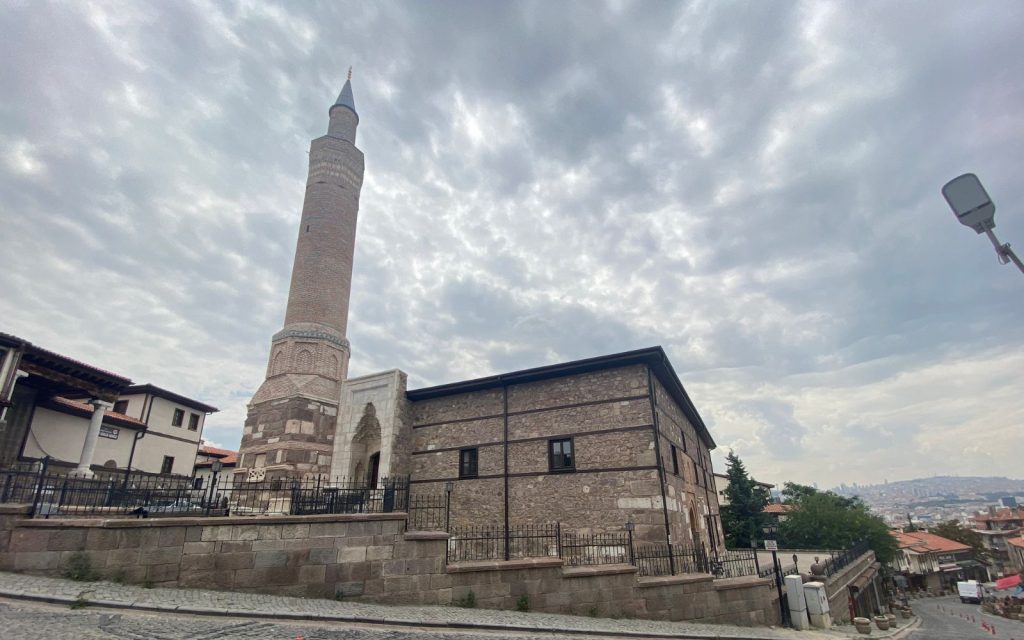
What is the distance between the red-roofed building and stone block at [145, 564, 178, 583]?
57.2 meters

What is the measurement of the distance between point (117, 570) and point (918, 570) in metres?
67.3

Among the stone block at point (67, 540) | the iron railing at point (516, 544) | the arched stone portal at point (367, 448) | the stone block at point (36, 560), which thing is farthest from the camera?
the arched stone portal at point (367, 448)

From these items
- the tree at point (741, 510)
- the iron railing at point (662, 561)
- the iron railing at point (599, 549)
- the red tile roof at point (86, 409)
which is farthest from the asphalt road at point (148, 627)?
the tree at point (741, 510)

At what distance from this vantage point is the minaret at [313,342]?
17125mm

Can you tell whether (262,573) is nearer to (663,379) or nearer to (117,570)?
(117,570)

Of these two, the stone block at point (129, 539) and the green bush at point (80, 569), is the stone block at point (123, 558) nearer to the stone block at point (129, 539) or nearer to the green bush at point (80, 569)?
the stone block at point (129, 539)

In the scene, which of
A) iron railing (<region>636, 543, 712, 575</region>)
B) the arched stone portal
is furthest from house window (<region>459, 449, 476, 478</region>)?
iron railing (<region>636, 543, 712, 575</region>)

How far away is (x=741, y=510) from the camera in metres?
30.6

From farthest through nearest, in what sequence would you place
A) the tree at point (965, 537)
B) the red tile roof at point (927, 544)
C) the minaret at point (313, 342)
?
the tree at point (965, 537), the red tile roof at point (927, 544), the minaret at point (313, 342)

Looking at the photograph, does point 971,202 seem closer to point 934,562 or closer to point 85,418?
point 85,418

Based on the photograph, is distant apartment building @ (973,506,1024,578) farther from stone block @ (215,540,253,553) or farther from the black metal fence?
stone block @ (215,540,253,553)

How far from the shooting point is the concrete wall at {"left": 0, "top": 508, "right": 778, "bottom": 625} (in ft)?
24.0

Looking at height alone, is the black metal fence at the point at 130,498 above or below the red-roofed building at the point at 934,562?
above

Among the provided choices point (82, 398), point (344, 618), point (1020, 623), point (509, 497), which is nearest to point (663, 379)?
point (509, 497)
